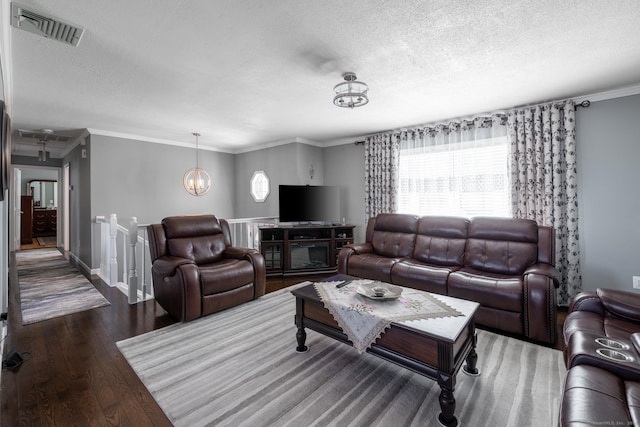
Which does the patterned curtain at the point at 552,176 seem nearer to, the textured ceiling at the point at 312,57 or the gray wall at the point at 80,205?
the textured ceiling at the point at 312,57

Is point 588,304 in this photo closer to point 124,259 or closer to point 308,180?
point 308,180

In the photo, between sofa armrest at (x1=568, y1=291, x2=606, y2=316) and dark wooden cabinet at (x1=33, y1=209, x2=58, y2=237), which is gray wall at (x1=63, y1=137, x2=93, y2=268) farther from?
sofa armrest at (x1=568, y1=291, x2=606, y2=316)

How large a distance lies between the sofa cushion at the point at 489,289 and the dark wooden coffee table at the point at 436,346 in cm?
76

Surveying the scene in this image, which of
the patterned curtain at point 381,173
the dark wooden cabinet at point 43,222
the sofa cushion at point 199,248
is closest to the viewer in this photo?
the sofa cushion at point 199,248

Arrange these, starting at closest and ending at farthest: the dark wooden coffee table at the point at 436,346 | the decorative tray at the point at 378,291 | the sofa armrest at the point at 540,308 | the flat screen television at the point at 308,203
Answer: the dark wooden coffee table at the point at 436,346 < the decorative tray at the point at 378,291 < the sofa armrest at the point at 540,308 < the flat screen television at the point at 308,203

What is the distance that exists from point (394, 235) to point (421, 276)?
3.35ft

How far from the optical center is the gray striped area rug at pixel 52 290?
3.12 m

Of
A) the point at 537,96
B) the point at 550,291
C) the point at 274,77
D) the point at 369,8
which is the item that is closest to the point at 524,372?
the point at 550,291

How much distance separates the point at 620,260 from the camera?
309 centimetres

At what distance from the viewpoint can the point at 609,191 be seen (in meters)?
3.14

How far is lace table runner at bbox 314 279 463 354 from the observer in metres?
1.82

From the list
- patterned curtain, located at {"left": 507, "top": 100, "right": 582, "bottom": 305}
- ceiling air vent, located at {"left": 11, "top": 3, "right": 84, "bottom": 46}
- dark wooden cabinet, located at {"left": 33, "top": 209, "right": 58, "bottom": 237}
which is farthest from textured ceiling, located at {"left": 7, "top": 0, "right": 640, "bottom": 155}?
dark wooden cabinet, located at {"left": 33, "top": 209, "right": 58, "bottom": 237}

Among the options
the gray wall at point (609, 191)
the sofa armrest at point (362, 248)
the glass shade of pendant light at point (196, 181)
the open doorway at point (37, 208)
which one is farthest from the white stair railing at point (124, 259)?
the open doorway at point (37, 208)

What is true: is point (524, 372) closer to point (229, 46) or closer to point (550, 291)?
point (550, 291)
